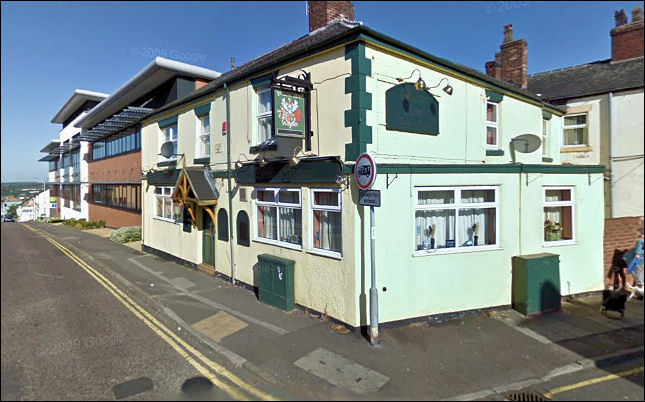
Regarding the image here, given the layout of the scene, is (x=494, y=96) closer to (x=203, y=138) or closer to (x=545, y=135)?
(x=545, y=135)

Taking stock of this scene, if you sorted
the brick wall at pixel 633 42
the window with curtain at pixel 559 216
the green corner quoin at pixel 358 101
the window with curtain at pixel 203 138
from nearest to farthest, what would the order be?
the brick wall at pixel 633 42 < the green corner quoin at pixel 358 101 < the window with curtain at pixel 559 216 < the window with curtain at pixel 203 138

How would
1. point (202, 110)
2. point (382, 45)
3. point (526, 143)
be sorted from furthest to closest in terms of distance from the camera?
point (202, 110), point (526, 143), point (382, 45)

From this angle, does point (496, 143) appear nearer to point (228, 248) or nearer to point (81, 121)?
point (228, 248)

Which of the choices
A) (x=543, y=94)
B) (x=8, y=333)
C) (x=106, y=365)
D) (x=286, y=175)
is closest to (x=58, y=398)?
(x=106, y=365)

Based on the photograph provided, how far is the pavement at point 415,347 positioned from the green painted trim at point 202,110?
5.91m

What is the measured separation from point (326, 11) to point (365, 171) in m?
6.73

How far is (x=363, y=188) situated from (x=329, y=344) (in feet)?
9.30

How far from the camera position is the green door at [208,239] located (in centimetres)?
1107

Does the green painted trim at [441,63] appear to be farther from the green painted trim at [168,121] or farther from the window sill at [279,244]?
the green painted trim at [168,121]

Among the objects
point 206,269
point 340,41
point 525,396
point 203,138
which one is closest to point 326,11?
point 340,41

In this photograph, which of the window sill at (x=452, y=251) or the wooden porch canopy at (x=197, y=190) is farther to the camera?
the wooden porch canopy at (x=197, y=190)

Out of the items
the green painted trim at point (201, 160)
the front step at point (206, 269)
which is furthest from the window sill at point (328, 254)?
the green painted trim at point (201, 160)

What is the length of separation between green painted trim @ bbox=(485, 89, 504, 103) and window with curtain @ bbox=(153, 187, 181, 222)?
35.5 ft

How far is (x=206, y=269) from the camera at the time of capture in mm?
11055
